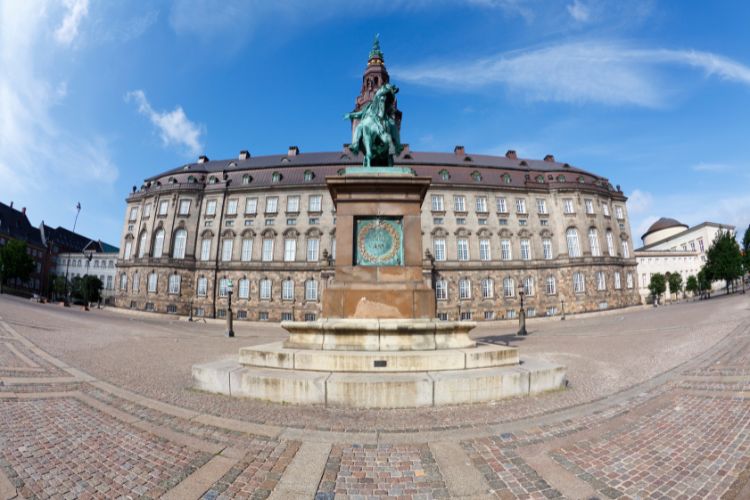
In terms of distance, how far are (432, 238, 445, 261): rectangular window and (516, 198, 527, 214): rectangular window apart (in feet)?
35.2

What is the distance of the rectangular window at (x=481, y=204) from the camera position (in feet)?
128

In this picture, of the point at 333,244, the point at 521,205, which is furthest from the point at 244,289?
the point at 521,205

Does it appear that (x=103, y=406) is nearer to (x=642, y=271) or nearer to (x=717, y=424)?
(x=717, y=424)

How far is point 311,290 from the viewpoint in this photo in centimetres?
3694

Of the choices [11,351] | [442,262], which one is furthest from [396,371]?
[442,262]

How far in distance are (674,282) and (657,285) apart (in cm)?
456

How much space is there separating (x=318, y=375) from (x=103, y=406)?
12.2ft

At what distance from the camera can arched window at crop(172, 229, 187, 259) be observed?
39031mm

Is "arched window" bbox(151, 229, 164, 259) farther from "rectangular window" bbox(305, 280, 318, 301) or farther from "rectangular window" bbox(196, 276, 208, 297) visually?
"rectangular window" bbox(305, 280, 318, 301)

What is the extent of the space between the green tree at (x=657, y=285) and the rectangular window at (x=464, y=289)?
41958 millimetres

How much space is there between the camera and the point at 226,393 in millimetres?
6258

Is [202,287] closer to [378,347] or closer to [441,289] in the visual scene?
[441,289]

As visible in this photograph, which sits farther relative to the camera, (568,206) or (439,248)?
(568,206)

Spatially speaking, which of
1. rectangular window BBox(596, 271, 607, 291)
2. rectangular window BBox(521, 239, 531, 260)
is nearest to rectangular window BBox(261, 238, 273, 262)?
rectangular window BBox(521, 239, 531, 260)
